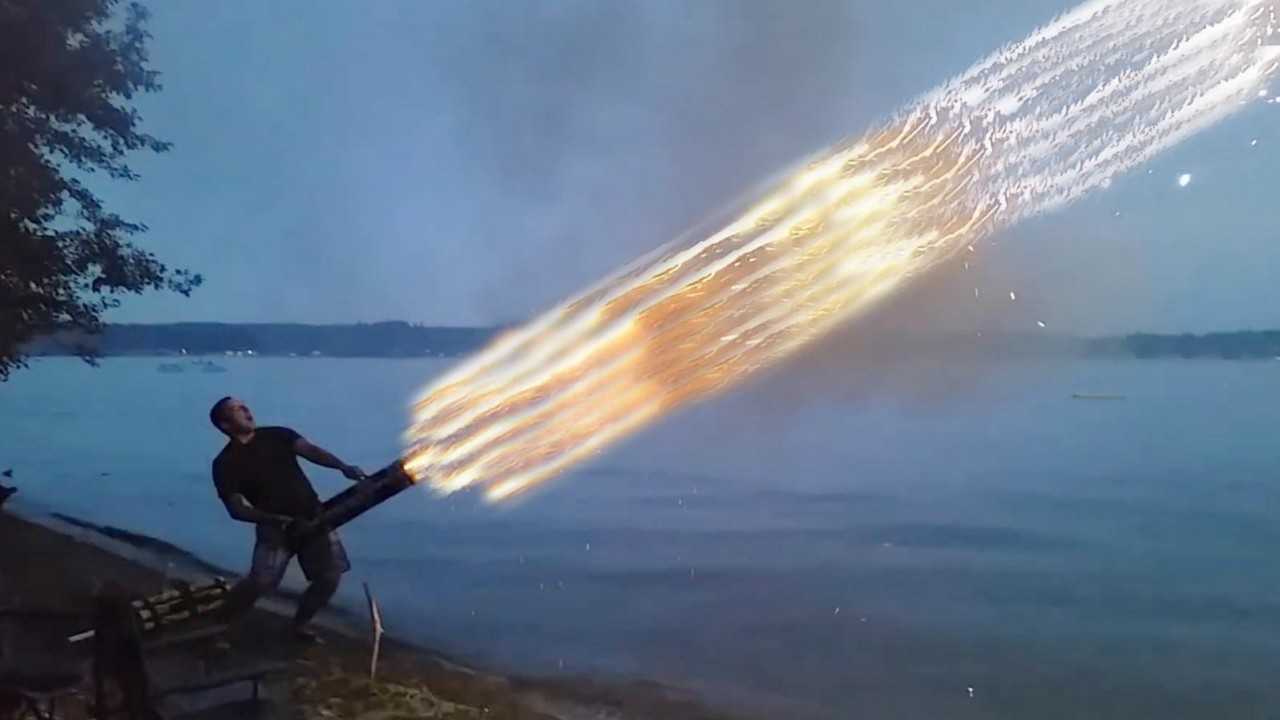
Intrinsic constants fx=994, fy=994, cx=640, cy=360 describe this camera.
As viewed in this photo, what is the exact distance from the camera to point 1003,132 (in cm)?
222

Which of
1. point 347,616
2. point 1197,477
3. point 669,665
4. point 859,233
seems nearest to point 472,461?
point 347,616

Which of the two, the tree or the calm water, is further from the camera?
the tree

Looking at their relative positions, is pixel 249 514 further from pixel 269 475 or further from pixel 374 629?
pixel 374 629

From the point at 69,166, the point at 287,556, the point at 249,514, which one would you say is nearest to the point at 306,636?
the point at 287,556

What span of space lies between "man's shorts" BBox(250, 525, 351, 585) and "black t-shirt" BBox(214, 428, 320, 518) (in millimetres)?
64

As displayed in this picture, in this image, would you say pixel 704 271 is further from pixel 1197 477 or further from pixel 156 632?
pixel 156 632

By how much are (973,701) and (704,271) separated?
1.14 metres

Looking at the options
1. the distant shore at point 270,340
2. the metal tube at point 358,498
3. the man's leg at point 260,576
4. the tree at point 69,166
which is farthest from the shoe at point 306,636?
the tree at point 69,166

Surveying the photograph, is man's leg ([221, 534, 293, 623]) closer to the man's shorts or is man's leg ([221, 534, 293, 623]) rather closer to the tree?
the man's shorts

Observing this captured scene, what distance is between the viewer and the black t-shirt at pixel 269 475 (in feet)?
7.47

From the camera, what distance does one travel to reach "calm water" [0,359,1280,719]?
2229 mm

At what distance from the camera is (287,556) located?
7.57ft

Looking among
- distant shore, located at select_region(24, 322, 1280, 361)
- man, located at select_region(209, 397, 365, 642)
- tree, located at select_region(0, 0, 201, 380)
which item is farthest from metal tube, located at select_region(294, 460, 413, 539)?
tree, located at select_region(0, 0, 201, 380)

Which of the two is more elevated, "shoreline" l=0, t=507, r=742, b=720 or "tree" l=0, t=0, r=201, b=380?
"tree" l=0, t=0, r=201, b=380
